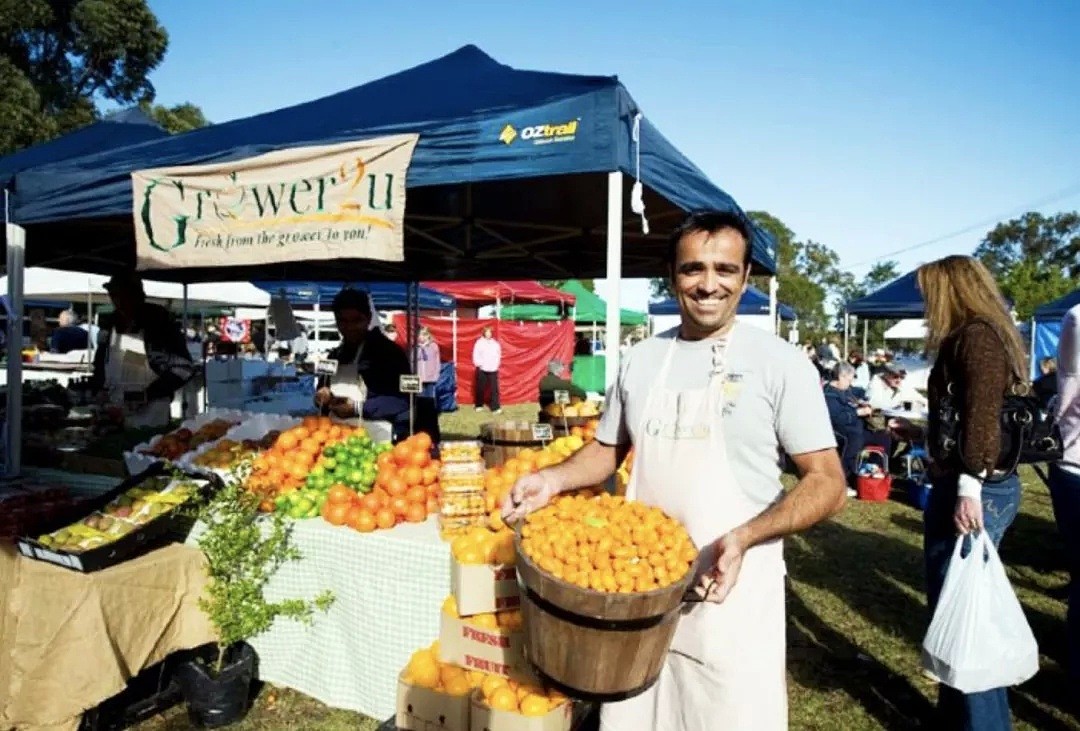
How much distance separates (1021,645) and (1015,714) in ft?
3.82

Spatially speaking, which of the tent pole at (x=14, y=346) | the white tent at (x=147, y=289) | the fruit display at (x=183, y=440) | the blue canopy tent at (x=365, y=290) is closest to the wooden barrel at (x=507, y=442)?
the fruit display at (x=183, y=440)

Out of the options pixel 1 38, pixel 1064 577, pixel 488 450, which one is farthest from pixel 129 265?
pixel 1 38

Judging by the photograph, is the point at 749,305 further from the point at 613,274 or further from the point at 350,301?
the point at 613,274

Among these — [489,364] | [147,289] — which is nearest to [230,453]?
[147,289]

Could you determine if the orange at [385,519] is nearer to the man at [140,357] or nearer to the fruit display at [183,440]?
the fruit display at [183,440]

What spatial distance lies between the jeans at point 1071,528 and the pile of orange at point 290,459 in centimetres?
381

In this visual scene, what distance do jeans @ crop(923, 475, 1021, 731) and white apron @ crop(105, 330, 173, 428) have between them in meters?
5.75

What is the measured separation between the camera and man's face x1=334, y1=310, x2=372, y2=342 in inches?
198

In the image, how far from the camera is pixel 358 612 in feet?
10.9

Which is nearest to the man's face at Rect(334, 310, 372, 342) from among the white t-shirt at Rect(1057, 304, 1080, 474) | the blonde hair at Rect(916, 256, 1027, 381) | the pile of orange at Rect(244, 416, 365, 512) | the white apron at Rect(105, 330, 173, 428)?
the pile of orange at Rect(244, 416, 365, 512)

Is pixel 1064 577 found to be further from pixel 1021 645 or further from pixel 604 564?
pixel 604 564

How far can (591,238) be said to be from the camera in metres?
6.90

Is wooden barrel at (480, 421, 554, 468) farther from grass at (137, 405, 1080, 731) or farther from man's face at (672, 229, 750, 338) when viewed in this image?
man's face at (672, 229, 750, 338)

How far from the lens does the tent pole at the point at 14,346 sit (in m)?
4.76
